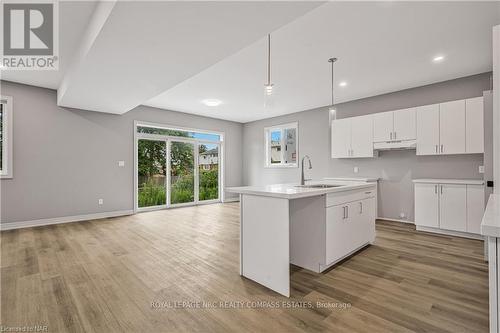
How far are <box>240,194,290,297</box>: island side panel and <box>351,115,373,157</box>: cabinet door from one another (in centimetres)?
364

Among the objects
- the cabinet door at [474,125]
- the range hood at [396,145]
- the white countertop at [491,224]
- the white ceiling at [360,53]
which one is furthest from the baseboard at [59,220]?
the cabinet door at [474,125]

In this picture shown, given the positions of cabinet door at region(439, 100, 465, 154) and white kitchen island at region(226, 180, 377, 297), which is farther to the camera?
cabinet door at region(439, 100, 465, 154)

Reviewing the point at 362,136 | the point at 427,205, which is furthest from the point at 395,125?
the point at 427,205

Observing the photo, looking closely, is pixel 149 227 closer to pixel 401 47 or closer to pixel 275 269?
pixel 275 269

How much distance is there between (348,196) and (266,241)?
1.24m

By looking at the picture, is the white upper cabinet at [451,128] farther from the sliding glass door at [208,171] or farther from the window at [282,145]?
the sliding glass door at [208,171]

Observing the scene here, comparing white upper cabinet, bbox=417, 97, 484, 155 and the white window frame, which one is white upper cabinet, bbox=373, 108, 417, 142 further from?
the white window frame

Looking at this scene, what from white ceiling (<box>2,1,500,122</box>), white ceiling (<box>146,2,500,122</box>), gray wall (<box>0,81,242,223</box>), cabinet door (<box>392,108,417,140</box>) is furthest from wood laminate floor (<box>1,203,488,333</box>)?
white ceiling (<box>146,2,500,122</box>)

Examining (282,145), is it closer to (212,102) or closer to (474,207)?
(212,102)

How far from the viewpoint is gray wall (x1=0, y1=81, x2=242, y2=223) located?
167 inches

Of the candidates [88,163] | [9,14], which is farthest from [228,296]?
[88,163]

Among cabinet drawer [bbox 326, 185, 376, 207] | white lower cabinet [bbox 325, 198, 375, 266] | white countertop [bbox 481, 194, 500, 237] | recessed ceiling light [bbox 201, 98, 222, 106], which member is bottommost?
white lower cabinet [bbox 325, 198, 375, 266]

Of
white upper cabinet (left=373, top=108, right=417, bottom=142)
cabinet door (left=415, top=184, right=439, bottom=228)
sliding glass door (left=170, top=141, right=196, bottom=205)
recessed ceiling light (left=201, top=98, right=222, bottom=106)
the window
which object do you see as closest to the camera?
cabinet door (left=415, top=184, right=439, bottom=228)

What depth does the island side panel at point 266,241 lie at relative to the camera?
1964 mm
